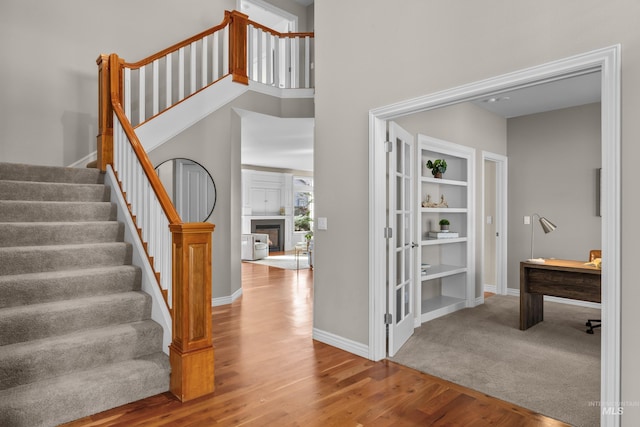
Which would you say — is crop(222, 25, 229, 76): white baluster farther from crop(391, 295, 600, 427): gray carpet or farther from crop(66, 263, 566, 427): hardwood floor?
crop(391, 295, 600, 427): gray carpet

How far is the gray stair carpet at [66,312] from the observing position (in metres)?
2.17

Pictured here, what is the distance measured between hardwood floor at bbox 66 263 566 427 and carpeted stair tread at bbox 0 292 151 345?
61 cm

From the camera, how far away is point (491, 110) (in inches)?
218

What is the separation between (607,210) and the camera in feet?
6.19

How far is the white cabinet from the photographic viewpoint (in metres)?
4.77

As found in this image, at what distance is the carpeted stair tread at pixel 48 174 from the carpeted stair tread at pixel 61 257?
3.18ft

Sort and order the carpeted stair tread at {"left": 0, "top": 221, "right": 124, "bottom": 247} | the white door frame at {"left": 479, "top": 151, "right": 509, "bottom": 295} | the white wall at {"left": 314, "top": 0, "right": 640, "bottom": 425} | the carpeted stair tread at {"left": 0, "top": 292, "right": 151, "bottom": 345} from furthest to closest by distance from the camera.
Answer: the white door frame at {"left": 479, "top": 151, "right": 509, "bottom": 295} < the carpeted stair tread at {"left": 0, "top": 221, "right": 124, "bottom": 247} < the carpeted stair tread at {"left": 0, "top": 292, "right": 151, "bottom": 345} < the white wall at {"left": 314, "top": 0, "right": 640, "bottom": 425}

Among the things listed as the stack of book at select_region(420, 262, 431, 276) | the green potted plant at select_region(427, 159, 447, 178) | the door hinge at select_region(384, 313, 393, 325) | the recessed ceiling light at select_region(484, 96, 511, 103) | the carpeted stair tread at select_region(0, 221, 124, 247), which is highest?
the recessed ceiling light at select_region(484, 96, 511, 103)

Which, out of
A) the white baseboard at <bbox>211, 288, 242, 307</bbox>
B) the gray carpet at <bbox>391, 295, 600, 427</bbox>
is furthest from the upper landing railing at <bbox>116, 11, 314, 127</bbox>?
the gray carpet at <bbox>391, 295, 600, 427</bbox>

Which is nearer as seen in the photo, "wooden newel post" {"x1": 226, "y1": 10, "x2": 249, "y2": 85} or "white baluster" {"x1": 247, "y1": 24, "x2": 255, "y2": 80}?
"wooden newel post" {"x1": 226, "y1": 10, "x2": 249, "y2": 85}

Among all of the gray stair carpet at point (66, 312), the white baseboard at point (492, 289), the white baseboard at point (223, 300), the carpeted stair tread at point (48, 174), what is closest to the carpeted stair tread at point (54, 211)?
the gray stair carpet at point (66, 312)

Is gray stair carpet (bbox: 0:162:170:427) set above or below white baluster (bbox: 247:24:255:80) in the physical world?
below

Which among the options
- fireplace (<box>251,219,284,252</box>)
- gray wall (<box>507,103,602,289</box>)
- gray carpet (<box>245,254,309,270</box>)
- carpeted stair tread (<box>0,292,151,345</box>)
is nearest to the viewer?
carpeted stair tread (<box>0,292,151,345</box>)

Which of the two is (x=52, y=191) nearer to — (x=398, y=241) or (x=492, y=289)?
(x=398, y=241)
